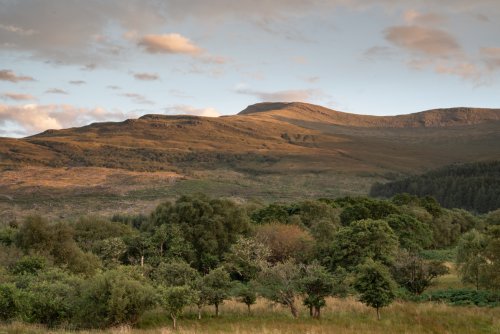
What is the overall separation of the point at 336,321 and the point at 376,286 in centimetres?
321

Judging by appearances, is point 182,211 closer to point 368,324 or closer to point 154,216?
point 154,216

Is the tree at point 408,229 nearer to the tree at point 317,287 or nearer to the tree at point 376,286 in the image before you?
the tree at point 376,286

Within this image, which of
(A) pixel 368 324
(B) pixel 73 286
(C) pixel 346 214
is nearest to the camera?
(A) pixel 368 324

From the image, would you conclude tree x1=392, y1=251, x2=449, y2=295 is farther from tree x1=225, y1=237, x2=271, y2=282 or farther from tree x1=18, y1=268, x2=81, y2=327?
tree x1=18, y1=268, x2=81, y2=327

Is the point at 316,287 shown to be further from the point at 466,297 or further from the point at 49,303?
the point at 49,303

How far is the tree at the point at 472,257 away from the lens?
123 ft

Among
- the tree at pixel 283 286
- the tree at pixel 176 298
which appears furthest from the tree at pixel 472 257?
the tree at pixel 176 298

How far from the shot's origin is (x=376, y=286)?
30516 mm

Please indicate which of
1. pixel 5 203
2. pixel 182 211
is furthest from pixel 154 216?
pixel 5 203

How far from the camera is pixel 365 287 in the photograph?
30641 millimetres

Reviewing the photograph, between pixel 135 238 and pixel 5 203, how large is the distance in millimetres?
141714

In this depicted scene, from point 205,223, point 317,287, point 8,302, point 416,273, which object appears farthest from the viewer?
point 205,223

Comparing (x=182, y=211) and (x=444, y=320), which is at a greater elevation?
(x=182, y=211)

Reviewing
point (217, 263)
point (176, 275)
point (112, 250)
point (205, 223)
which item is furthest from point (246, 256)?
point (112, 250)
